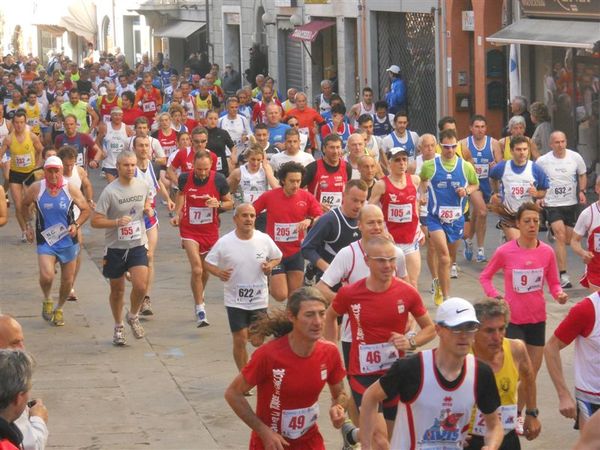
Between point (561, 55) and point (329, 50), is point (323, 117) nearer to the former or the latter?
point (561, 55)

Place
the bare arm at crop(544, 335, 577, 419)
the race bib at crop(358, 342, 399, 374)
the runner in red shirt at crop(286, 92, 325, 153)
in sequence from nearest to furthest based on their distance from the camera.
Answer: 1. the bare arm at crop(544, 335, 577, 419)
2. the race bib at crop(358, 342, 399, 374)
3. the runner in red shirt at crop(286, 92, 325, 153)

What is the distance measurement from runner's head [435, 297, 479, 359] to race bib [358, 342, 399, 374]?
6.96 feet

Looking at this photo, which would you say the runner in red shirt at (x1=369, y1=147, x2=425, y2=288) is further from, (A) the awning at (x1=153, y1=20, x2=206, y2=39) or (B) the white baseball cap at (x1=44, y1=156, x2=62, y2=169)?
(A) the awning at (x1=153, y1=20, x2=206, y2=39)

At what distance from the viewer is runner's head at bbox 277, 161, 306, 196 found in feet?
41.5

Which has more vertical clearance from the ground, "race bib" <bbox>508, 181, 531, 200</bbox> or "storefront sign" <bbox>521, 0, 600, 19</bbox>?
"storefront sign" <bbox>521, 0, 600, 19</bbox>

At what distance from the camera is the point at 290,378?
7383 millimetres

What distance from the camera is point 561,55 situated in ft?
71.7

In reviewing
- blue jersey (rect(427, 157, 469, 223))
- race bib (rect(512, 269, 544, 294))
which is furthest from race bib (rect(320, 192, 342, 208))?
race bib (rect(512, 269, 544, 294))

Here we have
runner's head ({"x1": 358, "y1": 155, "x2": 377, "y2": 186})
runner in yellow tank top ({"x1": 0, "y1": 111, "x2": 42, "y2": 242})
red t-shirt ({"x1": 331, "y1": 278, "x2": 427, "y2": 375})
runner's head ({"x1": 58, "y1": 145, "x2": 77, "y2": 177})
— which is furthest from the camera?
runner in yellow tank top ({"x1": 0, "y1": 111, "x2": 42, "y2": 242})

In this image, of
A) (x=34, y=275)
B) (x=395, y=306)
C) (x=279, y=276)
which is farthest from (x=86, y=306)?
(x=395, y=306)

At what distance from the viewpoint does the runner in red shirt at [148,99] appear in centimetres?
2927

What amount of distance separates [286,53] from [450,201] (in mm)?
23697

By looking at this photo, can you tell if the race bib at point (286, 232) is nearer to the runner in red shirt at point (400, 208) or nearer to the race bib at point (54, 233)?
the runner in red shirt at point (400, 208)

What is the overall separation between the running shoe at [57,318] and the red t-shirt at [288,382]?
688 cm
